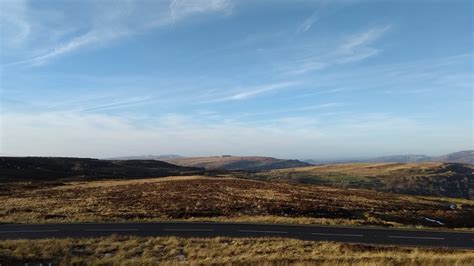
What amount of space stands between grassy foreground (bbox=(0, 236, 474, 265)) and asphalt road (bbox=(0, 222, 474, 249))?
8.43 feet

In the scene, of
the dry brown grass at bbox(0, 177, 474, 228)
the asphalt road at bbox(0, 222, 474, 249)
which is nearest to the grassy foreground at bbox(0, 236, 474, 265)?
the asphalt road at bbox(0, 222, 474, 249)

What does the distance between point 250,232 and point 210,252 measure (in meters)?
7.13

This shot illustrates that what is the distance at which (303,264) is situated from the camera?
1712 centimetres

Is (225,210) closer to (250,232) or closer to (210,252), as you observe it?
(250,232)

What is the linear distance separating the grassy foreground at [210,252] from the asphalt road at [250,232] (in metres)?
2.57

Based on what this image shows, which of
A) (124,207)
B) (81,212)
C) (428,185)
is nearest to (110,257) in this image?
(81,212)

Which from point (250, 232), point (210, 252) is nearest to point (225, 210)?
point (250, 232)

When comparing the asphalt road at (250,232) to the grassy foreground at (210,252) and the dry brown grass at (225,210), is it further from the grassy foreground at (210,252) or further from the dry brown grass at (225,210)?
the dry brown grass at (225,210)

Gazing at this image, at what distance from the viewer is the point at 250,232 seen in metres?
28.0

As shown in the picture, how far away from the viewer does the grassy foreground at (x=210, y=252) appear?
18139 mm

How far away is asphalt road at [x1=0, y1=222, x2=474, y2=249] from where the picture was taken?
25844 millimetres

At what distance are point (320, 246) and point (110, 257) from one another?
11225mm

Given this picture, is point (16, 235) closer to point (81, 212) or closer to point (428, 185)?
point (81, 212)

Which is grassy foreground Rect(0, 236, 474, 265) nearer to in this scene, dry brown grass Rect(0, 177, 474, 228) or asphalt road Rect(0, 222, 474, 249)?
asphalt road Rect(0, 222, 474, 249)
